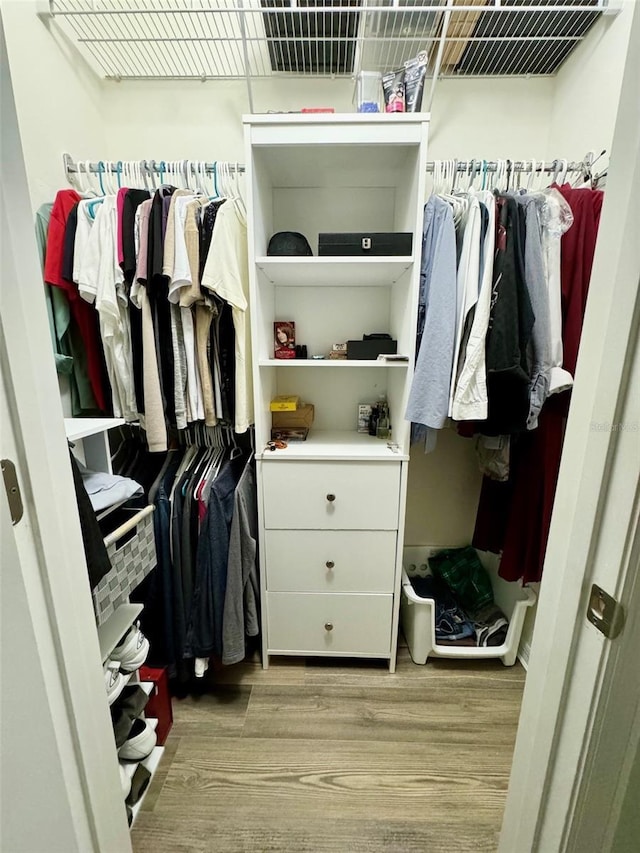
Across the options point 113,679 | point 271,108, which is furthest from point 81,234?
point 113,679

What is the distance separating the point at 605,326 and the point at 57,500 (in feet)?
2.64

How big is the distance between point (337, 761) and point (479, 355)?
4.66 ft

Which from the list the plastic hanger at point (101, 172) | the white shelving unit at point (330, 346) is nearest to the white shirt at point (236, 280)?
the white shelving unit at point (330, 346)

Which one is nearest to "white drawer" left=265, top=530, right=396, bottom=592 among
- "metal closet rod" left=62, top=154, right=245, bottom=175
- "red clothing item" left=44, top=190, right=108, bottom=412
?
"red clothing item" left=44, top=190, right=108, bottom=412

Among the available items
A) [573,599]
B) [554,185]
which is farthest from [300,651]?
[554,185]

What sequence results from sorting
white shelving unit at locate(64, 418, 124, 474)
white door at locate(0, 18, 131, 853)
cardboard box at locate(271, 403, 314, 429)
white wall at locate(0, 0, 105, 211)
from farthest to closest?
cardboard box at locate(271, 403, 314, 429) < white wall at locate(0, 0, 105, 211) < white shelving unit at locate(64, 418, 124, 474) < white door at locate(0, 18, 131, 853)

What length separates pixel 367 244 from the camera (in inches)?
45.9

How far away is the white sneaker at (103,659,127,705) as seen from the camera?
0.88 meters

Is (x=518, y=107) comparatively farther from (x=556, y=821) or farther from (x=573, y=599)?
(x=556, y=821)

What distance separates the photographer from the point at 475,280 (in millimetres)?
1111

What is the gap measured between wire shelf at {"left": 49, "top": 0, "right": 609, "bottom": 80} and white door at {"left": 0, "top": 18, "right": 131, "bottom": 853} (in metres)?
1.25

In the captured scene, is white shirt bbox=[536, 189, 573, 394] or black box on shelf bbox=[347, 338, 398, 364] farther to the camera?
black box on shelf bbox=[347, 338, 398, 364]

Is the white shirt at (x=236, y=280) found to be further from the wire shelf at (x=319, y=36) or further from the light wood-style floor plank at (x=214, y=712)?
the light wood-style floor plank at (x=214, y=712)

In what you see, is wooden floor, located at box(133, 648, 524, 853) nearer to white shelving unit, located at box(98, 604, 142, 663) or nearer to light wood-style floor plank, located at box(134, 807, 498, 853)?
light wood-style floor plank, located at box(134, 807, 498, 853)
